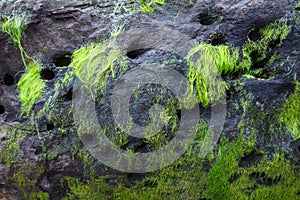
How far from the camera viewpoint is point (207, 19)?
9.68 ft

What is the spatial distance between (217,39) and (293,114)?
0.89 meters

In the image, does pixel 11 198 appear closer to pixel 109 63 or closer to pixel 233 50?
pixel 109 63

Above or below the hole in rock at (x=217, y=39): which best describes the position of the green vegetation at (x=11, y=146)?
below

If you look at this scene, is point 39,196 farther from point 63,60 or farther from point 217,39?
point 217,39

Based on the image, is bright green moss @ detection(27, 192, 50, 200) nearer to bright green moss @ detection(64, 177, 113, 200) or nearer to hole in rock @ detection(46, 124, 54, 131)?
bright green moss @ detection(64, 177, 113, 200)

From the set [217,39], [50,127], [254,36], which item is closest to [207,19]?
[217,39]

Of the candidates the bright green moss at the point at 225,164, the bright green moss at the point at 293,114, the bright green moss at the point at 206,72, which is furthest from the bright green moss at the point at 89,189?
the bright green moss at the point at 293,114

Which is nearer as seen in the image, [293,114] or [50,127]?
[50,127]

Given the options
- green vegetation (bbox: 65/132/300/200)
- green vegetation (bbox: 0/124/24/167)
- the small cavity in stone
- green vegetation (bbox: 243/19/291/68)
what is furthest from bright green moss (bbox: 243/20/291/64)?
green vegetation (bbox: 0/124/24/167)

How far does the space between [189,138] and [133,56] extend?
0.81m

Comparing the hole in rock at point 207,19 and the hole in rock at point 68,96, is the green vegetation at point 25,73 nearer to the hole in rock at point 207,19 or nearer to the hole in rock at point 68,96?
the hole in rock at point 68,96

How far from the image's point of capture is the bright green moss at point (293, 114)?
2941 mm

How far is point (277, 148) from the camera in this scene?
9.72 feet

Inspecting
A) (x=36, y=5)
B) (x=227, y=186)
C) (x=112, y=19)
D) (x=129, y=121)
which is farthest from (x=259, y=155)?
(x=36, y=5)
